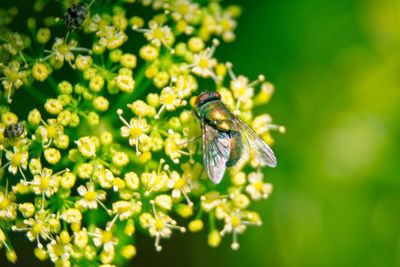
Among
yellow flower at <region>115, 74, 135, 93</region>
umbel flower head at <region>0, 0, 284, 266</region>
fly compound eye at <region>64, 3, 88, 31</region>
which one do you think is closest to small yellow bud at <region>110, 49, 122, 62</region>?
umbel flower head at <region>0, 0, 284, 266</region>

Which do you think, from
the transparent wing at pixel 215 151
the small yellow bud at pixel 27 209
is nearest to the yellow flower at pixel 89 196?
the small yellow bud at pixel 27 209

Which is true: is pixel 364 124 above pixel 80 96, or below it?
above

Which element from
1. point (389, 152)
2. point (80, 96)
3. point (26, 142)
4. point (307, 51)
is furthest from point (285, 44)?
point (26, 142)

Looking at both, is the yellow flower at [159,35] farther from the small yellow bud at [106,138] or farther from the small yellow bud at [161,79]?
the small yellow bud at [106,138]

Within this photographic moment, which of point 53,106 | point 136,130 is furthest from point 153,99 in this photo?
point 53,106

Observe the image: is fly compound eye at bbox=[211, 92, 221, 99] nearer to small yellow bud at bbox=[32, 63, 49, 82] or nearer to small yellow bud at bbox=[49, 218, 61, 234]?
small yellow bud at bbox=[32, 63, 49, 82]

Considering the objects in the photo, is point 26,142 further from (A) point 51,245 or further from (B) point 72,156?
(A) point 51,245

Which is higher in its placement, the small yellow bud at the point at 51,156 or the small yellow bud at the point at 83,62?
the small yellow bud at the point at 83,62

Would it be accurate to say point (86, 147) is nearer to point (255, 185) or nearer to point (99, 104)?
point (99, 104)
